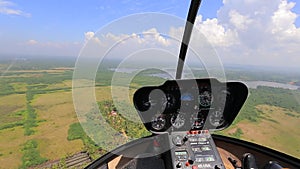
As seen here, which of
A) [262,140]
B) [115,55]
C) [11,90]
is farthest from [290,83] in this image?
[11,90]

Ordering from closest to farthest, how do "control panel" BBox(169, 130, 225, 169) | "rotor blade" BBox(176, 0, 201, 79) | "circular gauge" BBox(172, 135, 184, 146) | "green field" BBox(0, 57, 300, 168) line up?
1. "control panel" BBox(169, 130, 225, 169)
2. "circular gauge" BBox(172, 135, 184, 146)
3. "green field" BBox(0, 57, 300, 168)
4. "rotor blade" BBox(176, 0, 201, 79)

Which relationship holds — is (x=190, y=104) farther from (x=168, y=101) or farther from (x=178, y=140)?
(x=178, y=140)

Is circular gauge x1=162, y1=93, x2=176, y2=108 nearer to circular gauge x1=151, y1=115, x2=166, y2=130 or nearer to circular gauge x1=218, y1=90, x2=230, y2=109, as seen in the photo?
circular gauge x1=151, y1=115, x2=166, y2=130

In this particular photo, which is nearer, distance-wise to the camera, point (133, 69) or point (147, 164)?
point (133, 69)

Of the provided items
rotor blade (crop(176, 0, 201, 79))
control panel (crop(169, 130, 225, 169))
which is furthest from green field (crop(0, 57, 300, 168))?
rotor blade (crop(176, 0, 201, 79))

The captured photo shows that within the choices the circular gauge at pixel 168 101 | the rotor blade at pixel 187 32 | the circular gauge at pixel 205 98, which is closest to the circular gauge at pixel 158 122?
the circular gauge at pixel 168 101

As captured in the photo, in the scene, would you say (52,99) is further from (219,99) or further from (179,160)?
(219,99)

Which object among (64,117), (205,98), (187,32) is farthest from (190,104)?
(64,117)
